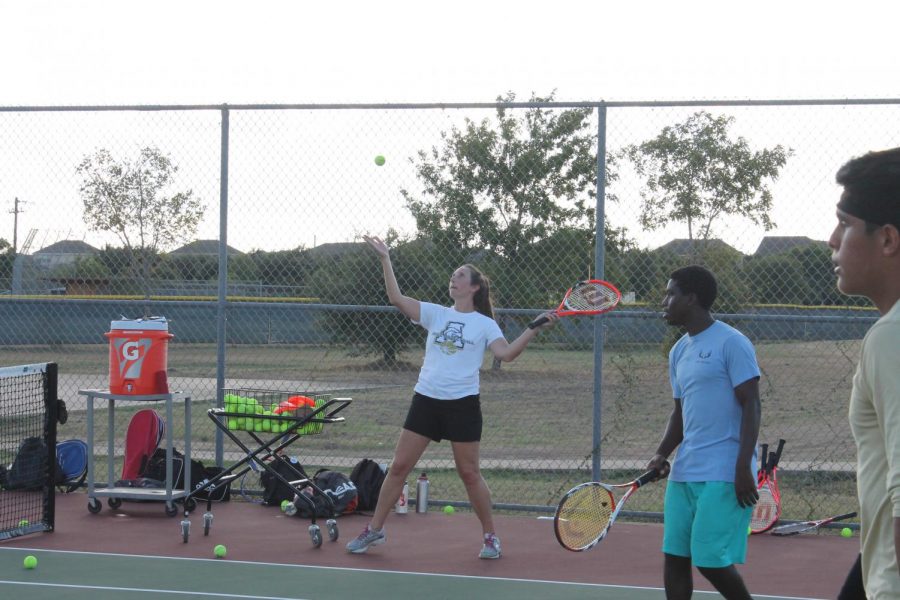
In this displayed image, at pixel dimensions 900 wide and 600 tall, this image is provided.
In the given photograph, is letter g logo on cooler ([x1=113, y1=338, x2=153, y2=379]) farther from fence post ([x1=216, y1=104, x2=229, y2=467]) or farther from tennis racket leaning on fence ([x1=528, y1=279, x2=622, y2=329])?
tennis racket leaning on fence ([x1=528, y1=279, x2=622, y2=329])

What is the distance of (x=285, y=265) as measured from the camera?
9.62 meters

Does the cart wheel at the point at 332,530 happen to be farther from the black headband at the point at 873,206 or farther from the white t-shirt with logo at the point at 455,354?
the black headband at the point at 873,206

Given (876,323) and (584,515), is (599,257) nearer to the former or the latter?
(584,515)

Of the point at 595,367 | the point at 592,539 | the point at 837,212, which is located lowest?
the point at 592,539

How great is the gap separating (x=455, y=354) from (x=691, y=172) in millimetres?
2621

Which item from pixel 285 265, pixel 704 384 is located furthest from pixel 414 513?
pixel 704 384

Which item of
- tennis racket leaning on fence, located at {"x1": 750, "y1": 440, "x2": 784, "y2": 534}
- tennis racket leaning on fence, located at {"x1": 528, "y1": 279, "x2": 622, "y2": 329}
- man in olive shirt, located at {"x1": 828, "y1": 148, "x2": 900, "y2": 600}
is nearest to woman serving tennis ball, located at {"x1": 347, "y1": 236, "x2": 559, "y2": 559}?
tennis racket leaning on fence, located at {"x1": 528, "y1": 279, "x2": 622, "y2": 329}

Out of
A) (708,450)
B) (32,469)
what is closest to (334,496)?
(32,469)

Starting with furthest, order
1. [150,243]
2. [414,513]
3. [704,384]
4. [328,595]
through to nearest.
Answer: [150,243]
[414,513]
[328,595]
[704,384]

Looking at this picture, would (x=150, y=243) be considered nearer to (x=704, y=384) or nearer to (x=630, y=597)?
(x=630, y=597)

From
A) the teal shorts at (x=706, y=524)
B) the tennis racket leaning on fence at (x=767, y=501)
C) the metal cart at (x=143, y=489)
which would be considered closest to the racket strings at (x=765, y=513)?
the tennis racket leaning on fence at (x=767, y=501)

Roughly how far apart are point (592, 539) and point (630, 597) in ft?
2.91

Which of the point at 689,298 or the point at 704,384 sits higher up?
the point at 689,298

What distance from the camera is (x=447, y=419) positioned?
6949mm
